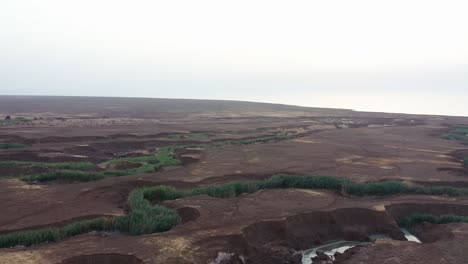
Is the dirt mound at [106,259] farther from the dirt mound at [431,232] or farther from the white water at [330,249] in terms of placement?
the dirt mound at [431,232]

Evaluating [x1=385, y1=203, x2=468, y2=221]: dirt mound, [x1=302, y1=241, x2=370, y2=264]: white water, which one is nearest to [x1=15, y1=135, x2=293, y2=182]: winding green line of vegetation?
[x1=302, y1=241, x2=370, y2=264]: white water

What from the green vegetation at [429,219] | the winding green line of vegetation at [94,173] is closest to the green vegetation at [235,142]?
the winding green line of vegetation at [94,173]

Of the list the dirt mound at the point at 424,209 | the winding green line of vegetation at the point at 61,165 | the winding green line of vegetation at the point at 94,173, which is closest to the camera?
the dirt mound at the point at 424,209

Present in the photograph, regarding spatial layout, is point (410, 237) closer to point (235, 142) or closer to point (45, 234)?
point (45, 234)

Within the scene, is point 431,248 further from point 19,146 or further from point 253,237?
point 19,146

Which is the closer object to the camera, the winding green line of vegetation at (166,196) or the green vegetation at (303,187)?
the winding green line of vegetation at (166,196)

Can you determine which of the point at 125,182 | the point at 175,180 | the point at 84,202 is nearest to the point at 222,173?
the point at 175,180
